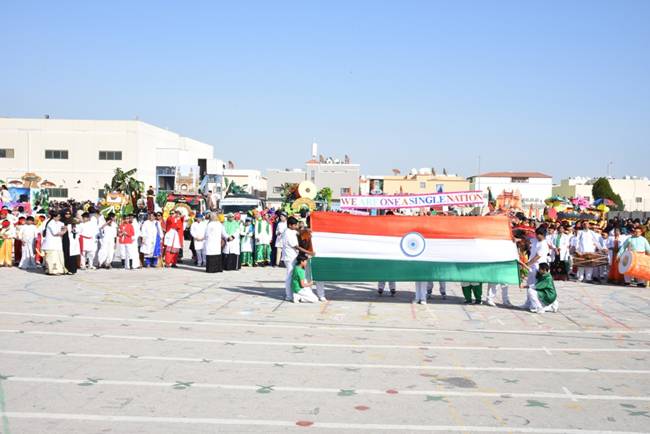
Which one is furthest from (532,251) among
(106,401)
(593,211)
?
(593,211)

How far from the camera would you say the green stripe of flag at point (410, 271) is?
45.8 ft

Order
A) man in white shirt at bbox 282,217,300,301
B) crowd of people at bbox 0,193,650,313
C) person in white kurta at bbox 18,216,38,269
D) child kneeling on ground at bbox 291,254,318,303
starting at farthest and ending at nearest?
1. person in white kurta at bbox 18,216,38,269
2. crowd of people at bbox 0,193,650,313
3. man in white shirt at bbox 282,217,300,301
4. child kneeling on ground at bbox 291,254,318,303

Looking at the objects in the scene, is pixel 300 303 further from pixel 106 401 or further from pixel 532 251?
pixel 106 401

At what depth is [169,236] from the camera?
20984 mm

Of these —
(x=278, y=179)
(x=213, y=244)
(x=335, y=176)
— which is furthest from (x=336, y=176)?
(x=213, y=244)

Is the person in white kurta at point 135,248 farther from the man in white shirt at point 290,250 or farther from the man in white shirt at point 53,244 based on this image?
the man in white shirt at point 290,250

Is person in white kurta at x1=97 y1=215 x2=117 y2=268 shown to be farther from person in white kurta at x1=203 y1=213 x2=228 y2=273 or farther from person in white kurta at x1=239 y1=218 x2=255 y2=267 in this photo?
person in white kurta at x1=239 y1=218 x2=255 y2=267

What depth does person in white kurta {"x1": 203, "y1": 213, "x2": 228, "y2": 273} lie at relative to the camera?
64.2 ft

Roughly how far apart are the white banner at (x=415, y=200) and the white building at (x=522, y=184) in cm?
7079

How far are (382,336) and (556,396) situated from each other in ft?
12.1

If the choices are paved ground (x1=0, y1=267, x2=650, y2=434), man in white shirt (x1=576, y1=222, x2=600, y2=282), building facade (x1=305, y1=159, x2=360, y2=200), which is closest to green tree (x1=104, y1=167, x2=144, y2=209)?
man in white shirt (x1=576, y1=222, x2=600, y2=282)

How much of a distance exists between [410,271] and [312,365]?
225 inches

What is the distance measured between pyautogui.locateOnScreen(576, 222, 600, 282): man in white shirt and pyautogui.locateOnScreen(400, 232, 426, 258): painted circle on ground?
26.3 ft

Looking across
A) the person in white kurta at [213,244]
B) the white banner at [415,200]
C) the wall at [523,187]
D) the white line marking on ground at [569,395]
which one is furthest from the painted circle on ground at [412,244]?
the wall at [523,187]
